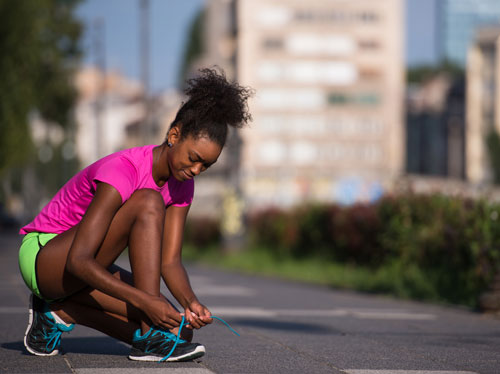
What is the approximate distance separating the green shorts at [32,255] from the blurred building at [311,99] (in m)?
108

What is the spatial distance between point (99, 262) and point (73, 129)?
42.4m

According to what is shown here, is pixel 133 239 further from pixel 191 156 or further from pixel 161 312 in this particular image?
pixel 191 156

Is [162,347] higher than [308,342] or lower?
higher

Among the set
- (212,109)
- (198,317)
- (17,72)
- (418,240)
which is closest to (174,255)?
(198,317)

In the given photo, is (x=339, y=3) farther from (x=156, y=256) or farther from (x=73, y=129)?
(x=156, y=256)

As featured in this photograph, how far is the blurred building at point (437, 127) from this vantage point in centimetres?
13625

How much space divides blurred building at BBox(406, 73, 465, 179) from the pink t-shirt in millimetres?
127831

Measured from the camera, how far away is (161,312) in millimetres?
4969

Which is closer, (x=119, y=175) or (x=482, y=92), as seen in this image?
(x=119, y=175)

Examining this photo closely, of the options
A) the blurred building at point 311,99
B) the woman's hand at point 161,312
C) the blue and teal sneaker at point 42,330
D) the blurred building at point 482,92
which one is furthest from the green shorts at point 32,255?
the blurred building at point 482,92

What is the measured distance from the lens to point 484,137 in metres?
105

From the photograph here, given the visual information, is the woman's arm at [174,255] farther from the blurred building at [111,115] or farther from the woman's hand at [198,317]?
the blurred building at [111,115]

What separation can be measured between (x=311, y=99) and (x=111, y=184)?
369ft

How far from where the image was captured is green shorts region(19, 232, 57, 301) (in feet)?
17.7
